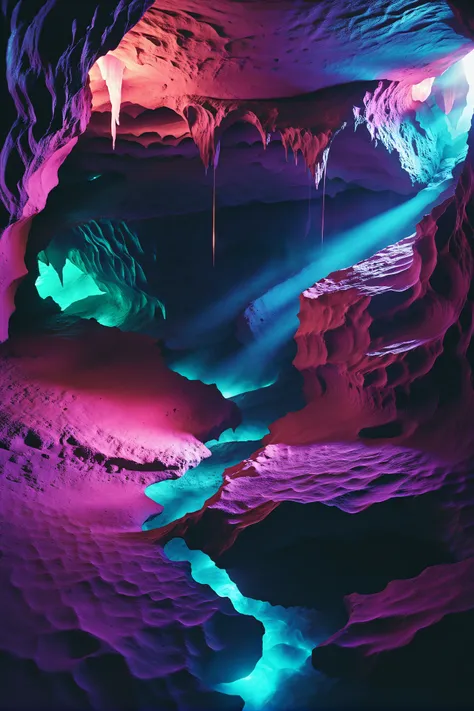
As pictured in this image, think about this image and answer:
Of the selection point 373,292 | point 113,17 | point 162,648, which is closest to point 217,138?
point 373,292

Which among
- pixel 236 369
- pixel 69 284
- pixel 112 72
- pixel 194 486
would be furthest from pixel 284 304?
pixel 69 284

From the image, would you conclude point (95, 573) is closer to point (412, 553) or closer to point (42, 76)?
point (412, 553)

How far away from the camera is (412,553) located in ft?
12.8

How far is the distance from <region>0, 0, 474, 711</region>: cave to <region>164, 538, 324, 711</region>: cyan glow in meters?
0.02

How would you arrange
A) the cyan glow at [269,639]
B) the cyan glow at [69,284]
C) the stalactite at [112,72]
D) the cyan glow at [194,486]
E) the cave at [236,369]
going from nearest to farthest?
1. the cave at [236,369]
2. the cyan glow at [269,639]
3. the stalactite at [112,72]
4. the cyan glow at [194,486]
5. the cyan glow at [69,284]

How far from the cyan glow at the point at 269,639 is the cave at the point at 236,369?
2 centimetres

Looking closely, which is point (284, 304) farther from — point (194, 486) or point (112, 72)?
point (112, 72)

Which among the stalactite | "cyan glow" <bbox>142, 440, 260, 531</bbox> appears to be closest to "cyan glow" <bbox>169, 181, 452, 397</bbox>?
"cyan glow" <bbox>142, 440, 260, 531</bbox>

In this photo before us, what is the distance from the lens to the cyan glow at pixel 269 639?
3.50 metres

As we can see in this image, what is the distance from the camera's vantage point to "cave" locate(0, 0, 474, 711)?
322 centimetres

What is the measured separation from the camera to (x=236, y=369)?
1028cm

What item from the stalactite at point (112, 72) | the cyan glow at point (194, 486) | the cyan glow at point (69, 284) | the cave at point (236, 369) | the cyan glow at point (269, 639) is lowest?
the cyan glow at point (69, 284)

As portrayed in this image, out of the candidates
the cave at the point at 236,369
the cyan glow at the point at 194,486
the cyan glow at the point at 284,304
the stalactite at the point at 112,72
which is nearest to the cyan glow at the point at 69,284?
the cave at the point at 236,369

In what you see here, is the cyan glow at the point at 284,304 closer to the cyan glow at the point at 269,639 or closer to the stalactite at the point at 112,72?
the stalactite at the point at 112,72
